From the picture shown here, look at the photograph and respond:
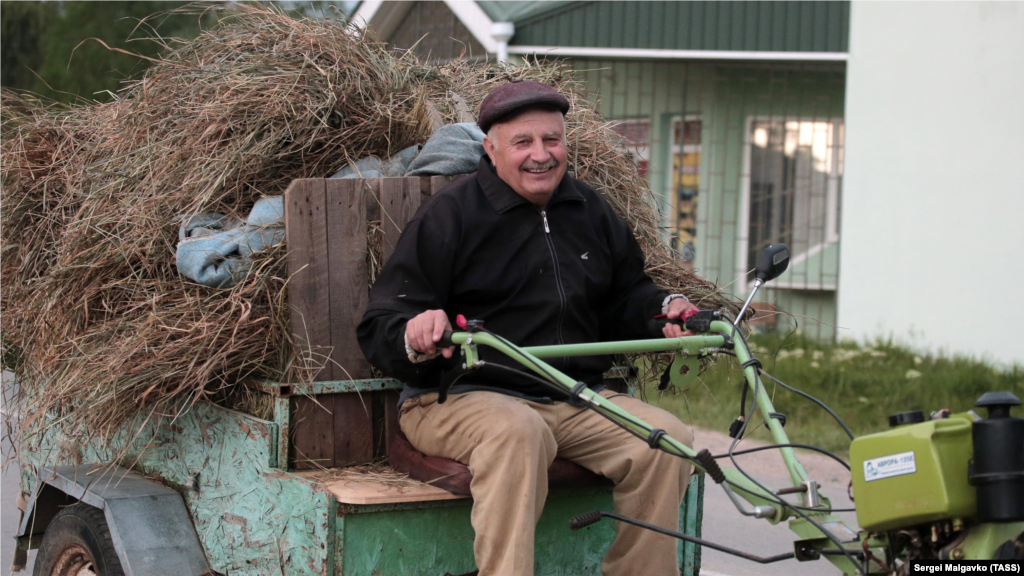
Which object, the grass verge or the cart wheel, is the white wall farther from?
the cart wheel

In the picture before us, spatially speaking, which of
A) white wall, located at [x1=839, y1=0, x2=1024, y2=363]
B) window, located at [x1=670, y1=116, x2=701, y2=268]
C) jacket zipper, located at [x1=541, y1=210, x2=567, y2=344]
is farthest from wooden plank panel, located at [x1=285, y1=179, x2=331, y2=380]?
window, located at [x1=670, y1=116, x2=701, y2=268]

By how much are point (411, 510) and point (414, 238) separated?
0.83 m

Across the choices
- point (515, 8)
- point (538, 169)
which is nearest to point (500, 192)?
point (538, 169)

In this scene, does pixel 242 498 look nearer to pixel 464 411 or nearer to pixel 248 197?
pixel 464 411

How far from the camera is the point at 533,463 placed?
107 inches

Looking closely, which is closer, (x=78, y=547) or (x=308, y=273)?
(x=308, y=273)

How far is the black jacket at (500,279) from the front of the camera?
303cm

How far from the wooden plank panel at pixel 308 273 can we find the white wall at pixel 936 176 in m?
7.29

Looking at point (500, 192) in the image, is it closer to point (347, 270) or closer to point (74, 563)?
point (347, 270)

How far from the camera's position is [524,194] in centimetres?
328

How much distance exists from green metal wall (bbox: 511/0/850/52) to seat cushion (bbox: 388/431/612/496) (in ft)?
25.6

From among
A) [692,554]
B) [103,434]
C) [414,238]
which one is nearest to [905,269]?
[692,554]

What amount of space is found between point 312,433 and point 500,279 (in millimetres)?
755

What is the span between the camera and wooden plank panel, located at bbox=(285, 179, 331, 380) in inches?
122
